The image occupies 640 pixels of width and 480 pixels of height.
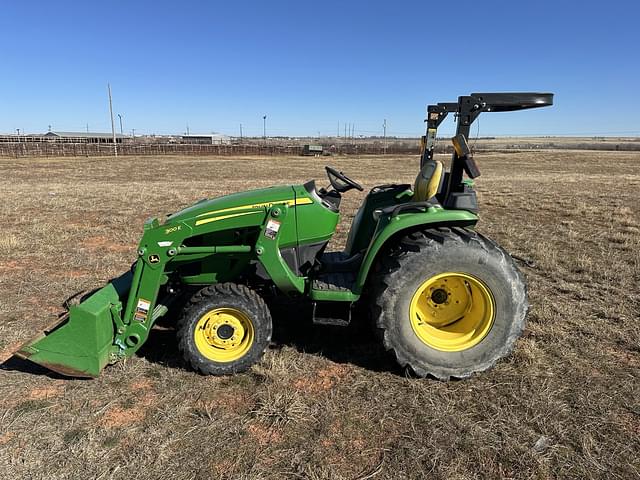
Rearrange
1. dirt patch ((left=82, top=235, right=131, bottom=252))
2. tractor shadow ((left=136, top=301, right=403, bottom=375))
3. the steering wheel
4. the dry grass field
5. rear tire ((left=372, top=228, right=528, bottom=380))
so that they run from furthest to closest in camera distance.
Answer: dirt patch ((left=82, top=235, right=131, bottom=252)), the steering wheel, tractor shadow ((left=136, top=301, right=403, bottom=375)), rear tire ((left=372, top=228, right=528, bottom=380)), the dry grass field

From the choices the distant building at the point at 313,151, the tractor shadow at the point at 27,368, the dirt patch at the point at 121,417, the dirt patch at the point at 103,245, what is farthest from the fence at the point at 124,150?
the dirt patch at the point at 121,417

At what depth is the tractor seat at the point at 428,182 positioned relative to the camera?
386 cm

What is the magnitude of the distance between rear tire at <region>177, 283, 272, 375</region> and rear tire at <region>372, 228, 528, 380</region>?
935 mm

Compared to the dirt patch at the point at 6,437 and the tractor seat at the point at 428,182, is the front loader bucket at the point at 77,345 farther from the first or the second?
the tractor seat at the point at 428,182

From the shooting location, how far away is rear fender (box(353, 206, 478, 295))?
344 cm

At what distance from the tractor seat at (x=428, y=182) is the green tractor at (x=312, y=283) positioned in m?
0.02

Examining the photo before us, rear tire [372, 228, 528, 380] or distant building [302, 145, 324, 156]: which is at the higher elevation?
distant building [302, 145, 324, 156]

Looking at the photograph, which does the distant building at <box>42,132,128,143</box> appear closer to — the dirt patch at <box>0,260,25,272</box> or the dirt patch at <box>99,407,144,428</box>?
the dirt patch at <box>0,260,25,272</box>

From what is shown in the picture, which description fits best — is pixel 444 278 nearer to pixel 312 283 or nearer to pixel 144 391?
pixel 312 283

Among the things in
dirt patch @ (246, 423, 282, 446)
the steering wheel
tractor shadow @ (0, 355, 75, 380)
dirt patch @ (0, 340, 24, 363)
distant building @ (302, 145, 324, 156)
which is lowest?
dirt patch @ (246, 423, 282, 446)

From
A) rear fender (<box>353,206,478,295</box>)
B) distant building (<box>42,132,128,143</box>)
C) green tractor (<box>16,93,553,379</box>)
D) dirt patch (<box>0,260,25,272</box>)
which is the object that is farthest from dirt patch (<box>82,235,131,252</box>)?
distant building (<box>42,132,128,143</box>)

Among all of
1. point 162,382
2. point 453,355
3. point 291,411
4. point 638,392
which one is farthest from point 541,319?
A: point 162,382

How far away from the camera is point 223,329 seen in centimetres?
356

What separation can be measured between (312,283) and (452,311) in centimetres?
120
